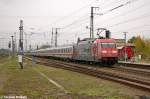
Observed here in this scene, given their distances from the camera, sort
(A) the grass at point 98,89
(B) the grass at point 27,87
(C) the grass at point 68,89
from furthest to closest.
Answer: (B) the grass at point 27,87
(A) the grass at point 98,89
(C) the grass at point 68,89

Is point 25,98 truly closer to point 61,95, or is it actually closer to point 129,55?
point 61,95

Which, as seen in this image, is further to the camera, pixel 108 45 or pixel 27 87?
pixel 108 45

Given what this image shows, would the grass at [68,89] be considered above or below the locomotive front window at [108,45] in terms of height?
below

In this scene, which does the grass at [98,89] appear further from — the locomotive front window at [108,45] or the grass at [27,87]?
the locomotive front window at [108,45]

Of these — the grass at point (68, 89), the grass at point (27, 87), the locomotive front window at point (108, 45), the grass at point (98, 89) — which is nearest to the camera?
the grass at point (68, 89)

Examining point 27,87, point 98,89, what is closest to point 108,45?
point 27,87

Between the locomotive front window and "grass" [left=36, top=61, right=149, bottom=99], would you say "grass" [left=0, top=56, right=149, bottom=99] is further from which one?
the locomotive front window

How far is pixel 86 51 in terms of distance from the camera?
142 ft

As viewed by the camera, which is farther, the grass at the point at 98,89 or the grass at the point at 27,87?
the grass at the point at 27,87

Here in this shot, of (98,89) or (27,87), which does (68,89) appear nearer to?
(98,89)

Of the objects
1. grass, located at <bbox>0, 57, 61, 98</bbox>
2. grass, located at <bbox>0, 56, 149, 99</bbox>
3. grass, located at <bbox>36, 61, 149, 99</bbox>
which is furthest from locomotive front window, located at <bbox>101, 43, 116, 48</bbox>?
grass, located at <bbox>36, 61, 149, 99</bbox>

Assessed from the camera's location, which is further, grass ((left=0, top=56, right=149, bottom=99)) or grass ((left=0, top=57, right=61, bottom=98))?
grass ((left=0, top=57, right=61, bottom=98))

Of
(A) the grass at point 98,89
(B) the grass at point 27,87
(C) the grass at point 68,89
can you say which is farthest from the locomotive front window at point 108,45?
(A) the grass at point 98,89

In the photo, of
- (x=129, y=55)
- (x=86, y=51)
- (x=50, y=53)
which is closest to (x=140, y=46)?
(x=50, y=53)
